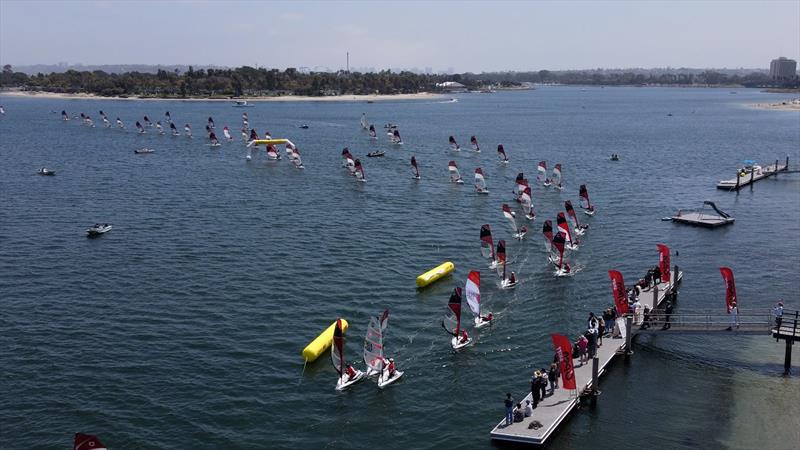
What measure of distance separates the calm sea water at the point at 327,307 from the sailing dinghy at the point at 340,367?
65 cm

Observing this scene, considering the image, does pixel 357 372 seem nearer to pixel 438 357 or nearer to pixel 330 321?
pixel 438 357

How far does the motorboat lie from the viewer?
6938cm

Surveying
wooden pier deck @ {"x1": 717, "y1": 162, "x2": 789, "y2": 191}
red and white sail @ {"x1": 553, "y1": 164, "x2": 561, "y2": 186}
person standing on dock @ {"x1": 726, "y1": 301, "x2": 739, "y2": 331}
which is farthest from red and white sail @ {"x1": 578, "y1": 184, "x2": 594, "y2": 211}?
person standing on dock @ {"x1": 726, "y1": 301, "x2": 739, "y2": 331}

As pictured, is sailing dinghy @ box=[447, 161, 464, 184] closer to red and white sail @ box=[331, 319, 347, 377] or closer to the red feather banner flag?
red and white sail @ box=[331, 319, 347, 377]

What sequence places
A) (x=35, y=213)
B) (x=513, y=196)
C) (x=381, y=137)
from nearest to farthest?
(x=35, y=213) < (x=513, y=196) < (x=381, y=137)

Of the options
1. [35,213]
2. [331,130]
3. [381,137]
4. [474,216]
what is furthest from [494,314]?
[331,130]

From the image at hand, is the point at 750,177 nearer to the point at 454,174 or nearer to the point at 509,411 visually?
the point at 454,174

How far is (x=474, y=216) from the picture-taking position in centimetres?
8106

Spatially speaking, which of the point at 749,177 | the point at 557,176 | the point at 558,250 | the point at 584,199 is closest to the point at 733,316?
the point at 558,250

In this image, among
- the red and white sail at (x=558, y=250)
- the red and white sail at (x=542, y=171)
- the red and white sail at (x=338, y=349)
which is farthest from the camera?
the red and white sail at (x=542, y=171)

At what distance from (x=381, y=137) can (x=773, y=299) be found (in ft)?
406

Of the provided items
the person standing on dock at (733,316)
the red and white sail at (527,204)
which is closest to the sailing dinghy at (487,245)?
the red and white sail at (527,204)

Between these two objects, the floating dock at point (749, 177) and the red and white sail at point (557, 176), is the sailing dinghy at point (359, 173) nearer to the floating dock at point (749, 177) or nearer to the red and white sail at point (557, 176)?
the red and white sail at point (557, 176)

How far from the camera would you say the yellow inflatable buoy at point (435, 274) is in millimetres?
55375
